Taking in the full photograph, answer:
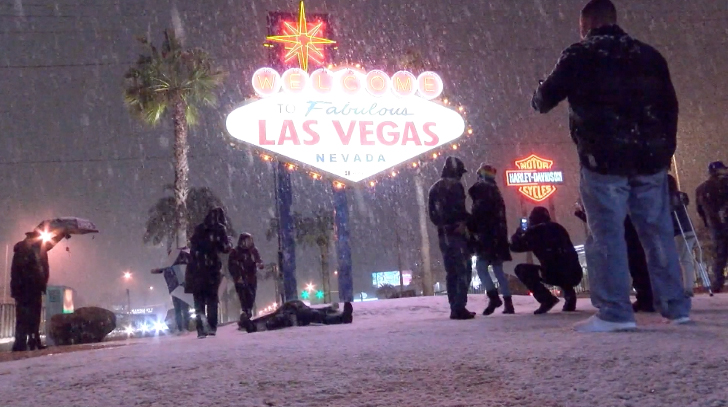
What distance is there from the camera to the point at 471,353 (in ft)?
9.70

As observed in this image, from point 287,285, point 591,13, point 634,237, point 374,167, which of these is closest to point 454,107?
point 374,167

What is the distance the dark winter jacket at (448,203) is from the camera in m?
6.52

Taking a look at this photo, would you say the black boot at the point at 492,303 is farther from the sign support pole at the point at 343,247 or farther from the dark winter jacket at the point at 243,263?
the sign support pole at the point at 343,247

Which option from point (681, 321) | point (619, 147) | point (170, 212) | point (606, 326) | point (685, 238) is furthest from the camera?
point (170, 212)

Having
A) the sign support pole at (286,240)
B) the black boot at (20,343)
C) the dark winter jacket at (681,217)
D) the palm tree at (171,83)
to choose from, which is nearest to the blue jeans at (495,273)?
the dark winter jacket at (681,217)

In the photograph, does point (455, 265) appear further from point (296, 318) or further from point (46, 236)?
point (46, 236)

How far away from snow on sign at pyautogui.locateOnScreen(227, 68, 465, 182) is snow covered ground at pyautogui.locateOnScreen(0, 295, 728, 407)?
41.4ft

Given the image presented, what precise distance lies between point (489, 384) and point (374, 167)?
14.5 m

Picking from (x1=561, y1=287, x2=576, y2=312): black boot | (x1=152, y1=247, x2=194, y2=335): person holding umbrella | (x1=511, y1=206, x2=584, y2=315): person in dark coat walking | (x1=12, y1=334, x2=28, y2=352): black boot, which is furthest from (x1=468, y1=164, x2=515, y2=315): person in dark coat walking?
(x1=12, y1=334, x2=28, y2=352): black boot

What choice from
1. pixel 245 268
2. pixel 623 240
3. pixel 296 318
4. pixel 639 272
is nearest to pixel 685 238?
pixel 639 272

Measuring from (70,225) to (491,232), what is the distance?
7.89 metres

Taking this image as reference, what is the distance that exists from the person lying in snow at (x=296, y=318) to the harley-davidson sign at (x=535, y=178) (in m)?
19.1

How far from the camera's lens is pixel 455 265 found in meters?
6.48

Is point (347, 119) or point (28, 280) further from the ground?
point (347, 119)
